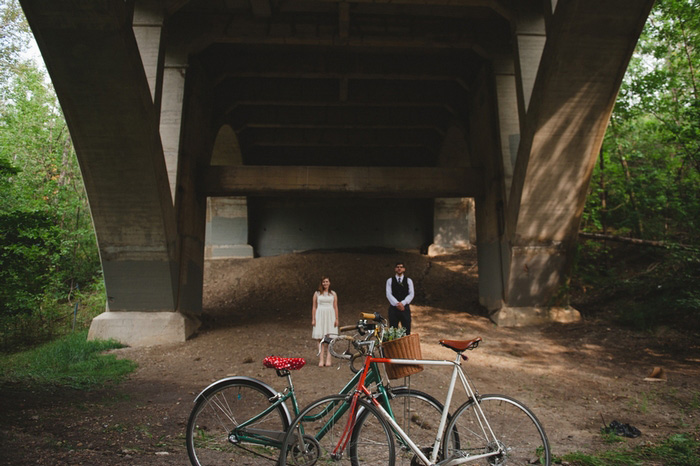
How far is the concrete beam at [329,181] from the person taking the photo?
34.5 feet

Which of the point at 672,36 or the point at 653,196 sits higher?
the point at 672,36

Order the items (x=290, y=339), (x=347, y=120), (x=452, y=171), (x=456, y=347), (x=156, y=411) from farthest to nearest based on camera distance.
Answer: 1. (x=347, y=120)
2. (x=452, y=171)
3. (x=290, y=339)
4. (x=156, y=411)
5. (x=456, y=347)

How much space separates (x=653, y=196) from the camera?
37.8 ft

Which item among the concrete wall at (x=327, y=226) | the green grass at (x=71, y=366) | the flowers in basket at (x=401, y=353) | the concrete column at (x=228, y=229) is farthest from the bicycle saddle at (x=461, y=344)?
the concrete wall at (x=327, y=226)

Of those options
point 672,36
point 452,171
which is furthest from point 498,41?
point 672,36

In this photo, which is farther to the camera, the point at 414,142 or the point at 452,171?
the point at 414,142

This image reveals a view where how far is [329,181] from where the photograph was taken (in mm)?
10586

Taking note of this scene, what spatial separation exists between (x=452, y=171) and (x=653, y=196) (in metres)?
4.98

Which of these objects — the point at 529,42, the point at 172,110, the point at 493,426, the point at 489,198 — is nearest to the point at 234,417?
the point at 493,426

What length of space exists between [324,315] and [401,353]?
3.94 m

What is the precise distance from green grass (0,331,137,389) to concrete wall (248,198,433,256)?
12.0 metres

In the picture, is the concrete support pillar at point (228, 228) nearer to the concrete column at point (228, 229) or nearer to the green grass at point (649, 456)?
the concrete column at point (228, 229)

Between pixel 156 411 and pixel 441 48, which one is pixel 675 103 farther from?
pixel 156 411

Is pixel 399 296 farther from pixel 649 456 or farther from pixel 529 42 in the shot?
pixel 529 42
